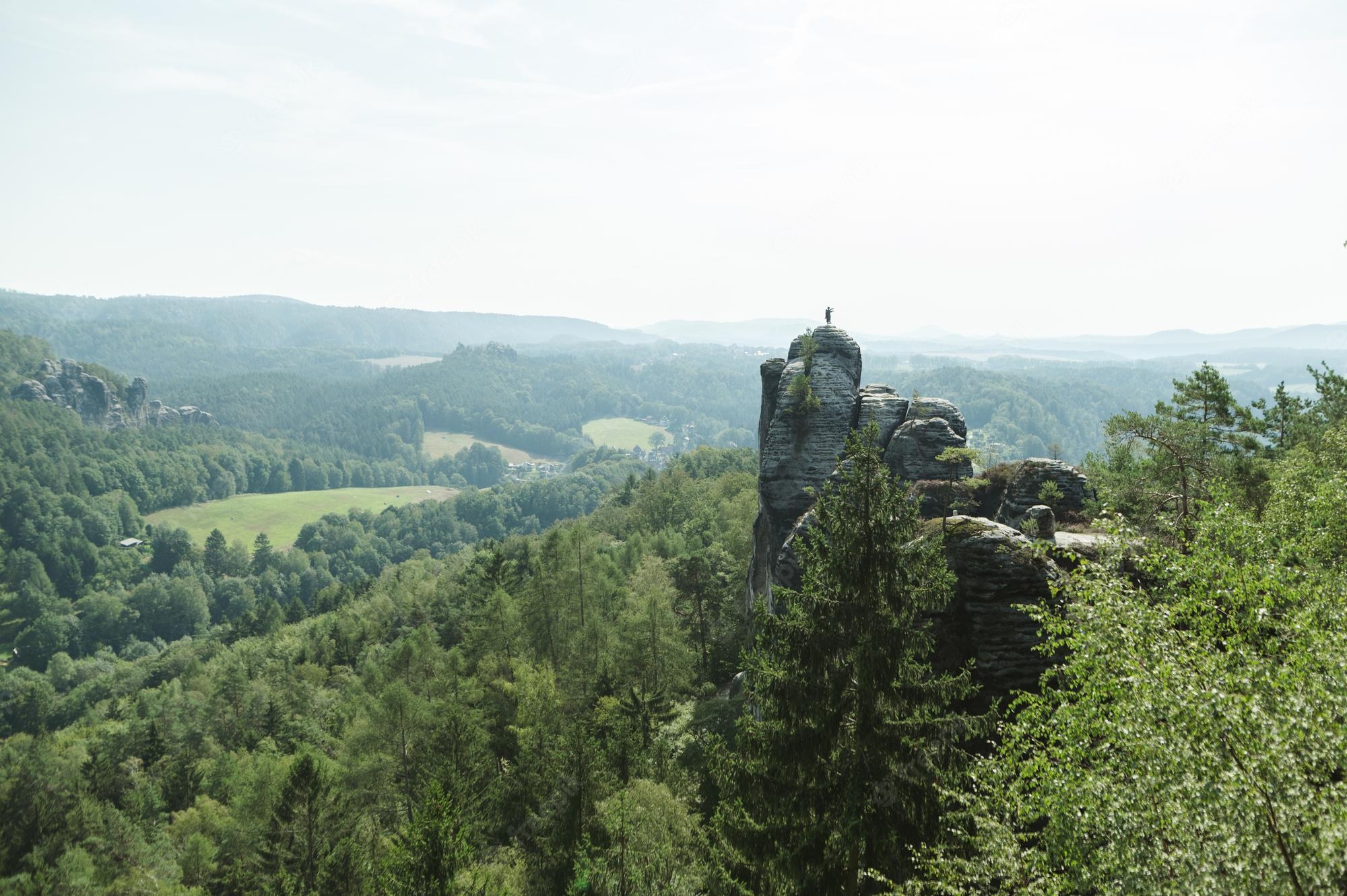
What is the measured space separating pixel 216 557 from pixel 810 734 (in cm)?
21923

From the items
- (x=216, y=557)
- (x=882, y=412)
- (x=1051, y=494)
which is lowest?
(x=216, y=557)

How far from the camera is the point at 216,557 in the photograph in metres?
197

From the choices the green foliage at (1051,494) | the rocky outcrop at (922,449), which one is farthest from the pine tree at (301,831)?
the green foliage at (1051,494)

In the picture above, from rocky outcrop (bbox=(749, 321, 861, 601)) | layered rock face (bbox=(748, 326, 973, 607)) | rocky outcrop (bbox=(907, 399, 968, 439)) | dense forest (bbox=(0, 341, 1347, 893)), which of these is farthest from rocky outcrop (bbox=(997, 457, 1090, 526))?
rocky outcrop (bbox=(749, 321, 861, 601))

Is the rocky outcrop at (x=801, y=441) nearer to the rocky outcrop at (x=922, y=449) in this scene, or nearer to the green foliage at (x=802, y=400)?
the green foliage at (x=802, y=400)

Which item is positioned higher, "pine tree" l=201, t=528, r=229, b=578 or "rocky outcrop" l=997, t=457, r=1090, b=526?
"rocky outcrop" l=997, t=457, r=1090, b=526

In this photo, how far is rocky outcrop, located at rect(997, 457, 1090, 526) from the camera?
3281 centimetres

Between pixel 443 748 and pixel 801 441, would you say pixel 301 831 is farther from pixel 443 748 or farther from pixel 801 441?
pixel 801 441

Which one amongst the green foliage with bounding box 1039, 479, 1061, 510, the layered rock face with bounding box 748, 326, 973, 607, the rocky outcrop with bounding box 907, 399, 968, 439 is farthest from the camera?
the rocky outcrop with bounding box 907, 399, 968, 439

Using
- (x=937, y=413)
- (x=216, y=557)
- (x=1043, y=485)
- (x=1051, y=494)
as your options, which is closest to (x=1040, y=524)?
(x=1051, y=494)

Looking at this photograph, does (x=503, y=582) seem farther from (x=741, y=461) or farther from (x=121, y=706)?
(x=741, y=461)

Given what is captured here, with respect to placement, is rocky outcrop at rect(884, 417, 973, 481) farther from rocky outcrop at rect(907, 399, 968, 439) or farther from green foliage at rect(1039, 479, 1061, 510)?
green foliage at rect(1039, 479, 1061, 510)

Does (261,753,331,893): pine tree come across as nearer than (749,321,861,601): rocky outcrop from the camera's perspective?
Yes

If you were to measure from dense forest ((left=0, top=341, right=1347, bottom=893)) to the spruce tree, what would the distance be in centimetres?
7
